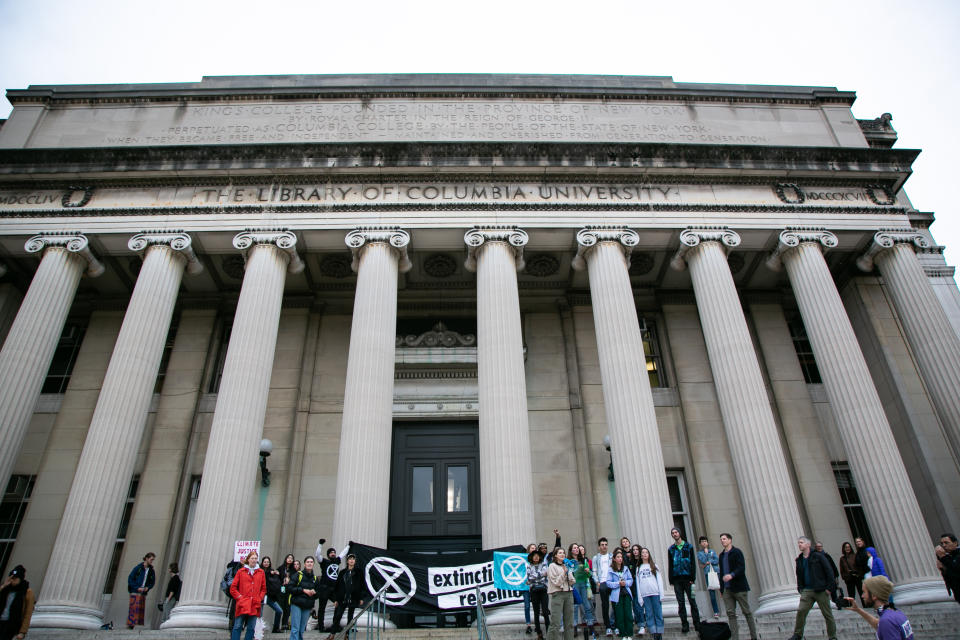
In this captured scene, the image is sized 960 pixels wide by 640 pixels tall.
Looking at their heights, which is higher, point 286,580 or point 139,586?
point 139,586

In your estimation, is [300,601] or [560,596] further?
[300,601]

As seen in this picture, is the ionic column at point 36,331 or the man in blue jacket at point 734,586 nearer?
the man in blue jacket at point 734,586

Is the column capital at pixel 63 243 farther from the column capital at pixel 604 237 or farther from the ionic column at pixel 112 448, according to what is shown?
the column capital at pixel 604 237

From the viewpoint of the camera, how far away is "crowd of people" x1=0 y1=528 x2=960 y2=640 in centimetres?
1029

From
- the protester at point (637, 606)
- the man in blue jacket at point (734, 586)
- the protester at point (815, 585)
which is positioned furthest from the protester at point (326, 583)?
the protester at point (815, 585)

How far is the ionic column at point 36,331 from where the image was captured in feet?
52.9

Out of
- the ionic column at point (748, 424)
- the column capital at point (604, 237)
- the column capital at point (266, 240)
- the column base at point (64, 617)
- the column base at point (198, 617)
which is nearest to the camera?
the column base at point (198, 617)

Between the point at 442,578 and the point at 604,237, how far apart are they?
407 inches

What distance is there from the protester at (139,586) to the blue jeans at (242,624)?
5.01 metres

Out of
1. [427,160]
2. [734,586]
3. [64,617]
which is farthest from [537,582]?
[427,160]

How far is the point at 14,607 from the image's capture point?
10.3 meters

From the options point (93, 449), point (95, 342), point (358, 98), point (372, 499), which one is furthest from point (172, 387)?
point (358, 98)

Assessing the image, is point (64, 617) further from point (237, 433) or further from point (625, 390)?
point (625, 390)

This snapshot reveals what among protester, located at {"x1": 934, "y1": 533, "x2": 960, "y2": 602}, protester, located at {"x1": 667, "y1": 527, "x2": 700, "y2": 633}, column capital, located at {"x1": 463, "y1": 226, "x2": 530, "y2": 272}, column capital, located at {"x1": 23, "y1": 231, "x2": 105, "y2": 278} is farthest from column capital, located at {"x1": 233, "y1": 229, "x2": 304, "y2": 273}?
protester, located at {"x1": 934, "y1": 533, "x2": 960, "y2": 602}
